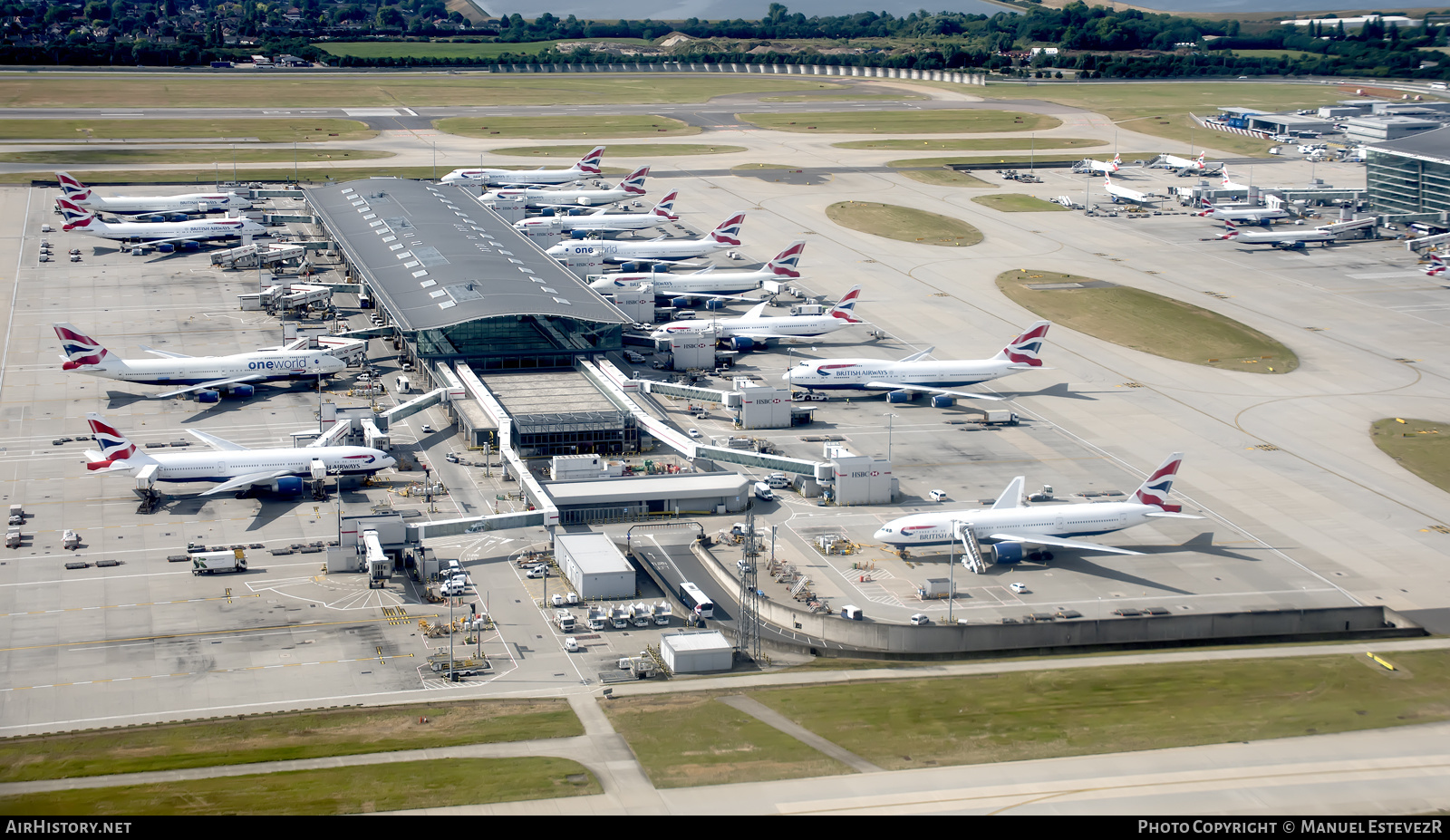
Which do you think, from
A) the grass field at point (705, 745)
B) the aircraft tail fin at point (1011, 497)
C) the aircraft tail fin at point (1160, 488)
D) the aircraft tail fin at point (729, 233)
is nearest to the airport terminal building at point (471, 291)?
the aircraft tail fin at point (729, 233)

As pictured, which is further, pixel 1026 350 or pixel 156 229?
pixel 156 229

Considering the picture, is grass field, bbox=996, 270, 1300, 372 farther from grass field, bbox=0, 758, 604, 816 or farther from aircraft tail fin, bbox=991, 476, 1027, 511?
grass field, bbox=0, 758, 604, 816

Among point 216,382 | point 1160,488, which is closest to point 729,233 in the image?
point 216,382

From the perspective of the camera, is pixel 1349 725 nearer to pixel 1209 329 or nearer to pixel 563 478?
pixel 563 478

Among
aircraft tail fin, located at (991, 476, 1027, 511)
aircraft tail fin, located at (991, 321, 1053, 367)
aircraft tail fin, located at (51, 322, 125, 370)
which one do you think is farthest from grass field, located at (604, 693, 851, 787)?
aircraft tail fin, located at (51, 322, 125, 370)

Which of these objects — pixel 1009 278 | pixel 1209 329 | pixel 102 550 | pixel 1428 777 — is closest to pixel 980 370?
pixel 1209 329

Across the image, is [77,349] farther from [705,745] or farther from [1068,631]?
[1068,631]
